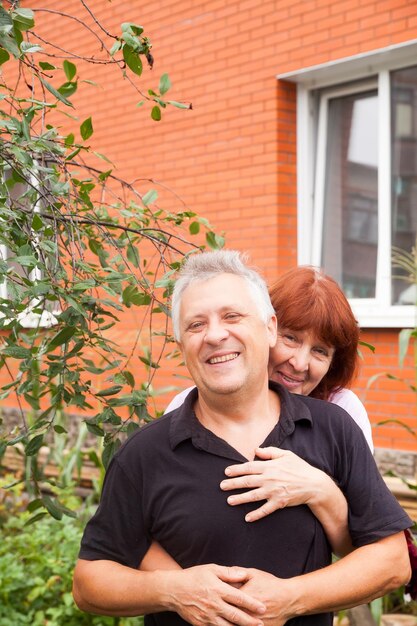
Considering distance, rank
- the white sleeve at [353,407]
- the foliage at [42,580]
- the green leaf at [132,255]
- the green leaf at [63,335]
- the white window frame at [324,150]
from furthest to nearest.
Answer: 1. the white window frame at [324,150]
2. the foliage at [42,580]
3. the green leaf at [132,255]
4. the white sleeve at [353,407]
5. the green leaf at [63,335]

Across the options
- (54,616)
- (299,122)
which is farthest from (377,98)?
(54,616)

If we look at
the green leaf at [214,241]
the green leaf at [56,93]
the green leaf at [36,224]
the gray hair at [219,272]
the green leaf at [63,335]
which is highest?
the green leaf at [56,93]

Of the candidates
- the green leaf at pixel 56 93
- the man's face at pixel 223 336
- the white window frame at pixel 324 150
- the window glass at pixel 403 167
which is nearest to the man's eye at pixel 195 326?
the man's face at pixel 223 336

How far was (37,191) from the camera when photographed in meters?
2.63

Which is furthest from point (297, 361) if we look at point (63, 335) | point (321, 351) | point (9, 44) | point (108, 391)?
point (9, 44)

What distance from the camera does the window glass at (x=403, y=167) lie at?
6.01m

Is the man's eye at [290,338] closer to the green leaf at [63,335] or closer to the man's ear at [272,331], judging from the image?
the man's ear at [272,331]

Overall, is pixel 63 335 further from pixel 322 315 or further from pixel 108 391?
pixel 322 315

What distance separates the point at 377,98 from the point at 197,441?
14.6 feet

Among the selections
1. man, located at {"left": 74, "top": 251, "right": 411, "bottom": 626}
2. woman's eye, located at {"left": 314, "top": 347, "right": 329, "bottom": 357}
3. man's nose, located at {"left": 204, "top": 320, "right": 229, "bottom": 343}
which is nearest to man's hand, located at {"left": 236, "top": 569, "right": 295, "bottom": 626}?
man, located at {"left": 74, "top": 251, "right": 411, "bottom": 626}

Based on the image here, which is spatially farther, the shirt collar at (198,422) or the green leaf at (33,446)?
the green leaf at (33,446)

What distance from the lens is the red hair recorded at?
267 centimetres

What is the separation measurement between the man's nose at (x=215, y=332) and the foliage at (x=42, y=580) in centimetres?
256

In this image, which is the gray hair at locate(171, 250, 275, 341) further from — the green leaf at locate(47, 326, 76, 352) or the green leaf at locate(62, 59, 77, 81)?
the green leaf at locate(62, 59, 77, 81)
